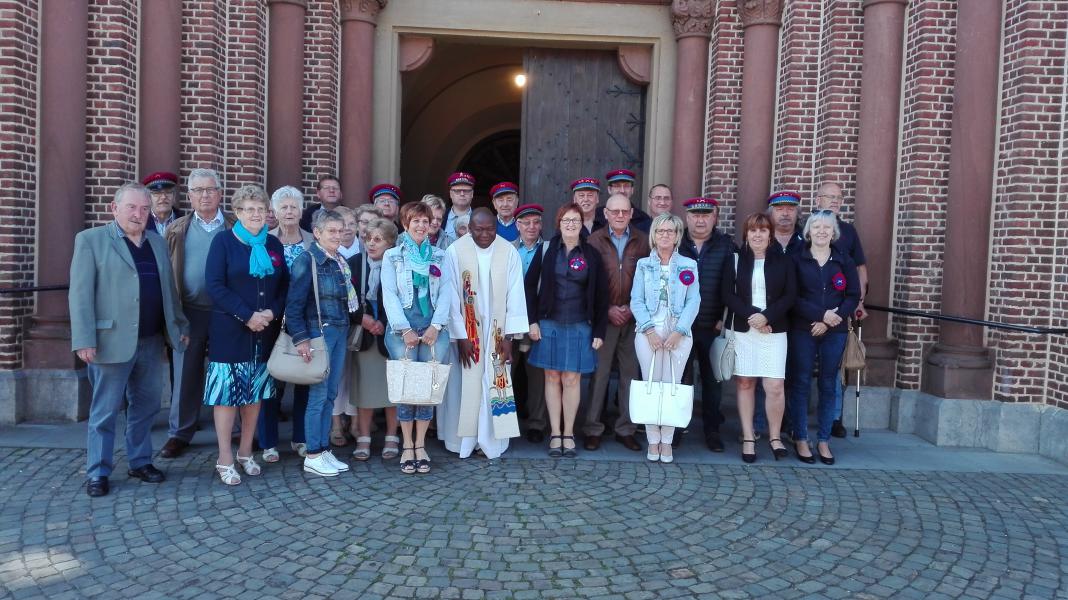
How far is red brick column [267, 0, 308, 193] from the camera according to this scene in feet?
24.9

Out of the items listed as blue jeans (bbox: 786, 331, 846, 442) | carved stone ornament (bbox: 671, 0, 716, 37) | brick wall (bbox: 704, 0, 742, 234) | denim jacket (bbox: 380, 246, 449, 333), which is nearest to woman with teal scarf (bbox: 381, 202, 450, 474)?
denim jacket (bbox: 380, 246, 449, 333)

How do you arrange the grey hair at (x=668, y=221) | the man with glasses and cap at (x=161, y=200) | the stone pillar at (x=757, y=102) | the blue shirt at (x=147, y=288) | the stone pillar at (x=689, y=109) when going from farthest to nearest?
the stone pillar at (x=689, y=109), the stone pillar at (x=757, y=102), the man with glasses and cap at (x=161, y=200), the grey hair at (x=668, y=221), the blue shirt at (x=147, y=288)

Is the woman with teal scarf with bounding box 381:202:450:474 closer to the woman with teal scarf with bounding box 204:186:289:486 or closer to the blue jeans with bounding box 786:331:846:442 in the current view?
the woman with teal scarf with bounding box 204:186:289:486

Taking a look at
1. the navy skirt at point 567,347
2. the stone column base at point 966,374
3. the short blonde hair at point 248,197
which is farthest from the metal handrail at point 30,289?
the stone column base at point 966,374

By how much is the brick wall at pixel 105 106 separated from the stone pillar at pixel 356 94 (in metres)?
2.05

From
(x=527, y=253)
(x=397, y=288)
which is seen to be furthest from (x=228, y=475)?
(x=527, y=253)

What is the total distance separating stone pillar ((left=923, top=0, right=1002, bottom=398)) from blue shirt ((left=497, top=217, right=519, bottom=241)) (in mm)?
3708

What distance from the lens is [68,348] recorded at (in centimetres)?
639

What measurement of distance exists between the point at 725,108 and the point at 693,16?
1035mm

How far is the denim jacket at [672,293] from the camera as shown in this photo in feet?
18.0

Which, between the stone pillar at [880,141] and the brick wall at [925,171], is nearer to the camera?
the brick wall at [925,171]

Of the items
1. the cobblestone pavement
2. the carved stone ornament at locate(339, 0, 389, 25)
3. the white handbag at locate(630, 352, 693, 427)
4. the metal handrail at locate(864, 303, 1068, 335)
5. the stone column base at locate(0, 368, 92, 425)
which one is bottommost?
the cobblestone pavement

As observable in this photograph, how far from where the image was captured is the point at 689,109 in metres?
8.16

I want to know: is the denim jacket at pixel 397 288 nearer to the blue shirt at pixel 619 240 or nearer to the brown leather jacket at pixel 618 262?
the brown leather jacket at pixel 618 262
